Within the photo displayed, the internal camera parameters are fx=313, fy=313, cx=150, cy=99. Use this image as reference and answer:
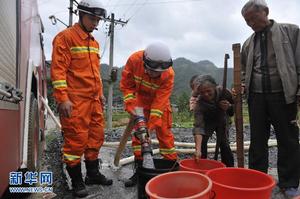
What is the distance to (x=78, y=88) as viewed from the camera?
3344mm

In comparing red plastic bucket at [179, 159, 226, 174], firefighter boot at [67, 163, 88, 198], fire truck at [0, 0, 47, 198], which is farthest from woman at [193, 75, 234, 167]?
fire truck at [0, 0, 47, 198]

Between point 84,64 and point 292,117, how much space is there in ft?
7.41

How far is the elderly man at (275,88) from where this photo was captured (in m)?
3.13

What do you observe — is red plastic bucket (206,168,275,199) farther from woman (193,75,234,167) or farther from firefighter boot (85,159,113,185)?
firefighter boot (85,159,113,185)

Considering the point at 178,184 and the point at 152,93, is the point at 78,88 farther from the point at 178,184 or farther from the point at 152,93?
the point at 178,184

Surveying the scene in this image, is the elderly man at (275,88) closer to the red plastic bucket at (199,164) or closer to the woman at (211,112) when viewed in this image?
the woman at (211,112)

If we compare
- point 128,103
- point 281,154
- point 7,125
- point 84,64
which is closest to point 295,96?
point 281,154

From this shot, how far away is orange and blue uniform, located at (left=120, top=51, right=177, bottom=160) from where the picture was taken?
3.56 meters

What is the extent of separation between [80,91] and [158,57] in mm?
904

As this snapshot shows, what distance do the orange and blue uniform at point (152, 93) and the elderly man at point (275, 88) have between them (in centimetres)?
90

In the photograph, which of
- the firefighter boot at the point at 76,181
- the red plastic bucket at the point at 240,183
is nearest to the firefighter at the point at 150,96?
the firefighter boot at the point at 76,181

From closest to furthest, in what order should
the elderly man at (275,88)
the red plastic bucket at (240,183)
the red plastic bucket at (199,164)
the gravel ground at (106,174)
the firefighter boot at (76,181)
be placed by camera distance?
1. the red plastic bucket at (240,183)
2. the red plastic bucket at (199,164)
3. the elderly man at (275,88)
4. the firefighter boot at (76,181)
5. the gravel ground at (106,174)

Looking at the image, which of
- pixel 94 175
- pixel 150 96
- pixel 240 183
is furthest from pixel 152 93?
pixel 240 183

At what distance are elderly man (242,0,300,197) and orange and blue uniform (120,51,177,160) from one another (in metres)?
0.90
